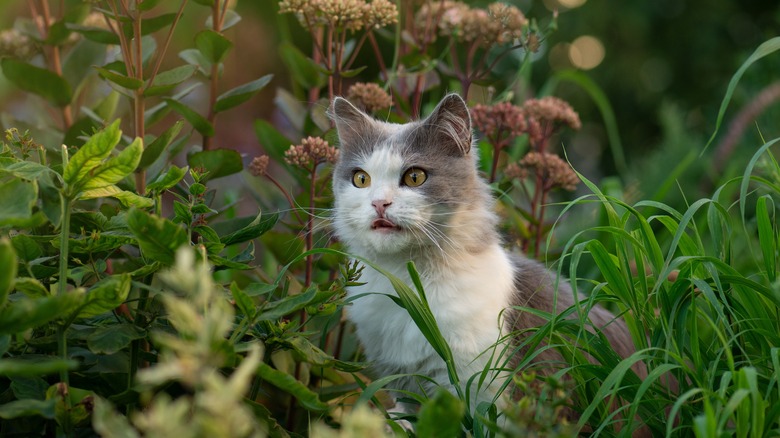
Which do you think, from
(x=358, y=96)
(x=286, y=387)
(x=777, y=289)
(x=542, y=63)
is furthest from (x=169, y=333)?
(x=542, y=63)

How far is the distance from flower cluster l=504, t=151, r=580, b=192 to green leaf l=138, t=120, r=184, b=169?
2.95ft

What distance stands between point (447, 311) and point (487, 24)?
829mm

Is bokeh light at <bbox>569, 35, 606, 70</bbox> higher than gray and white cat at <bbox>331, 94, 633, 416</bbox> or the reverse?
higher

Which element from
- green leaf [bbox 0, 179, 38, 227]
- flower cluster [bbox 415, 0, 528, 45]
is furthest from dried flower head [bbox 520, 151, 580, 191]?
green leaf [bbox 0, 179, 38, 227]

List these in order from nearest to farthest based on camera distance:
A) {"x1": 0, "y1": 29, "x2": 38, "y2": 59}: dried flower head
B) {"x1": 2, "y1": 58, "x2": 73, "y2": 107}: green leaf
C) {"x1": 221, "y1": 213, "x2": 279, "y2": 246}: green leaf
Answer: {"x1": 221, "y1": 213, "x2": 279, "y2": 246}: green leaf
{"x1": 2, "y1": 58, "x2": 73, "y2": 107}: green leaf
{"x1": 0, "y1": 29, "x2": 38, "y2": 59}: dried flower head

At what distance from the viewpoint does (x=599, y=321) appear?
1779mm

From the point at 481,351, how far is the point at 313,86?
0.91 metres

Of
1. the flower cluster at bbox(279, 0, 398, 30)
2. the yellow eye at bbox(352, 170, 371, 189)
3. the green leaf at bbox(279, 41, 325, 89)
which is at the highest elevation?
the flower cluster at bbox(279, 0, 398, 30)

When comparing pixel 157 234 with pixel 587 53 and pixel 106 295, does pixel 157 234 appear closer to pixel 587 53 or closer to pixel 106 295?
pixel 106 295

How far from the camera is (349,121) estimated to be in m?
1.91

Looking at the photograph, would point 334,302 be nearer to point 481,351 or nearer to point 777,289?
point 481,351

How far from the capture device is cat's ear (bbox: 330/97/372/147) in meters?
1.88

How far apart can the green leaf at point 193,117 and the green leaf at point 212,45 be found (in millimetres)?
138

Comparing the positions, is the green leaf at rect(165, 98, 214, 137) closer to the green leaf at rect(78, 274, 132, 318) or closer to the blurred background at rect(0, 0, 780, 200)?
the green leaf at rect(78, 274, 132, 318)
